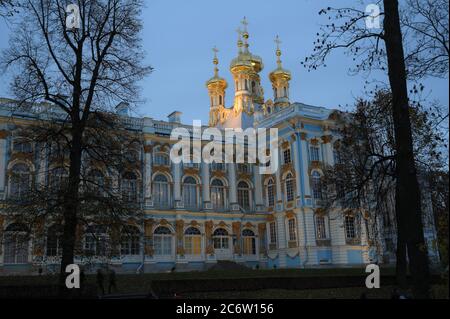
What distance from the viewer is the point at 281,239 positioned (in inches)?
1479

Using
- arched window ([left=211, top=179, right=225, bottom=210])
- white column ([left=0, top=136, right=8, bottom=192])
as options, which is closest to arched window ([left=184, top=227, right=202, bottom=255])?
arched window ([left=211, top=179, right=225, bottom=210])

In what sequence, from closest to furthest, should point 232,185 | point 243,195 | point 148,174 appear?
point 148,174
point 232,185
point 243,195

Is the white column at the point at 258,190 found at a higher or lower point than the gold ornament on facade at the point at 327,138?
lower

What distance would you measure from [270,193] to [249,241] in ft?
13.7

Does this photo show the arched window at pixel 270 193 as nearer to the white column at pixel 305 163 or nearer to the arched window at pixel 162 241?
the white column at pixel 305 163

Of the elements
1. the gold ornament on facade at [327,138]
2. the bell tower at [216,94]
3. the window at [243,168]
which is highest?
the bell tower at [216,94]

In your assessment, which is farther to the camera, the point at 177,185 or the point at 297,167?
the point at 177,185

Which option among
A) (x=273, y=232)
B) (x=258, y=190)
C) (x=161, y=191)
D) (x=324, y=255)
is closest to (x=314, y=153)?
(x=258, y=190)

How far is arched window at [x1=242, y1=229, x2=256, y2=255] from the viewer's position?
38938 millimetres

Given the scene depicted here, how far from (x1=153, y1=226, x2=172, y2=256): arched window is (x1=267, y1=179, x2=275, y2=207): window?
8.68 m

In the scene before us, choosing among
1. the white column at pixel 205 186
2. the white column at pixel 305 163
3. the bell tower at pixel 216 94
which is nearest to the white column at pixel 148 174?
the white column at pixel 205 186

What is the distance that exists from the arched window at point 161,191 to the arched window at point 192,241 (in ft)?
8.57

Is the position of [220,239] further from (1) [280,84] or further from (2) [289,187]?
(1) [280,84]

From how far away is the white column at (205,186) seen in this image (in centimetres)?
3794
